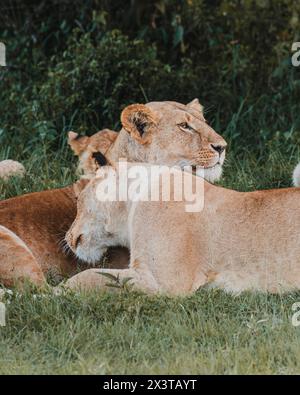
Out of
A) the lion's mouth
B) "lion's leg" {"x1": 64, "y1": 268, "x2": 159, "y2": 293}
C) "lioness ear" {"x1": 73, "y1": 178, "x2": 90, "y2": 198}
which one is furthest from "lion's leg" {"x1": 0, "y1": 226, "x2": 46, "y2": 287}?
the lion's mouth

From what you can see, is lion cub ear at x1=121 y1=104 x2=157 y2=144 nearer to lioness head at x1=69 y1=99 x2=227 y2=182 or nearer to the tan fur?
lioness head at x1=69 y1=99 x2=227 y2=182

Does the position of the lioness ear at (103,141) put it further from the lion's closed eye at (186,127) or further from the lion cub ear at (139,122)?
the lion's closed eye at (186,127)

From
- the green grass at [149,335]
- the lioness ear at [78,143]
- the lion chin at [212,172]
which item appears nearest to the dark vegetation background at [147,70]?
the lioness ear at [78,143]

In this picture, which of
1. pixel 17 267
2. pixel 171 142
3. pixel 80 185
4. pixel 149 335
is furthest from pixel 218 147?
pixel 149 335

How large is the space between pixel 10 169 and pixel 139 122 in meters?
1.42

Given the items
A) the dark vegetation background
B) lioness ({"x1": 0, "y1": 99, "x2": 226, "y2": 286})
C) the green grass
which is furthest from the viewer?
the dark vegetation background

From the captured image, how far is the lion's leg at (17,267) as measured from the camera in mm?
5148

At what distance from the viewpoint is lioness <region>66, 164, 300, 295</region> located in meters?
4.96

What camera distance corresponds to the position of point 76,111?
26.1ft

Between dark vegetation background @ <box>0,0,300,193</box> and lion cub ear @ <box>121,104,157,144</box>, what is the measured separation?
1433 mm

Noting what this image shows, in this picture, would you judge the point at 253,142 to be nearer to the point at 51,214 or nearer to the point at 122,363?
the point at 51,214

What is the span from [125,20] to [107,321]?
428cm

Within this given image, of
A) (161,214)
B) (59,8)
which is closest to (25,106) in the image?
(59,8)

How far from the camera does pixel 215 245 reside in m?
5.06
